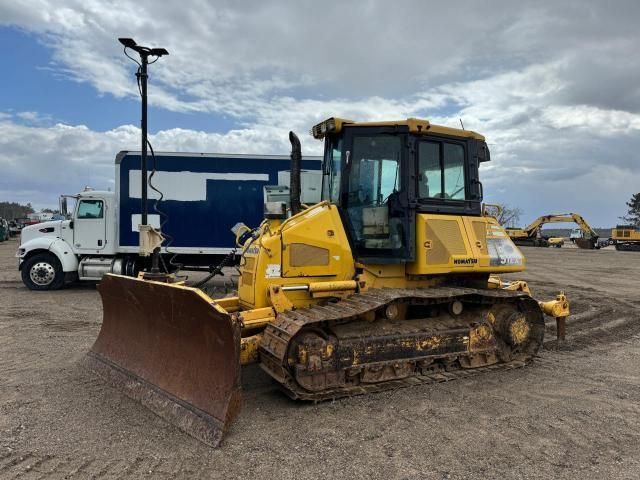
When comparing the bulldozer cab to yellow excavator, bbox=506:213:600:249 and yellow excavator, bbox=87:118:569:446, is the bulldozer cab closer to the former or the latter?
yellow excavator, bbox=87:118:569:446

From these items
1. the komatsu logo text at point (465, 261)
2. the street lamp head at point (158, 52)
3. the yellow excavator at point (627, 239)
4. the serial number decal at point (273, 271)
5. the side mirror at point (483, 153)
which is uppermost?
the street lamp head at point (158, 52)

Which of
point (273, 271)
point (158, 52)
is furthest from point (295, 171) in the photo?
point (158, 52)

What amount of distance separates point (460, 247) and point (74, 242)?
426 inches

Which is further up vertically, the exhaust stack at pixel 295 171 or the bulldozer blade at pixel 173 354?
the exhaust stack at pixel 295 171

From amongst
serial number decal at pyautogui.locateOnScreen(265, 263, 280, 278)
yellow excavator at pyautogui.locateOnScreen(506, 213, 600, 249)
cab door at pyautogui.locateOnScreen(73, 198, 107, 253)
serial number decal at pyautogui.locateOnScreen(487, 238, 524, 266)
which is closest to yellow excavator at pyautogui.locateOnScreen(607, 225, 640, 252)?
yellow excavator at pyautogui.locateOnScreen(506, 213, 600, 249)

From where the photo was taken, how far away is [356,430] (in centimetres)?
430

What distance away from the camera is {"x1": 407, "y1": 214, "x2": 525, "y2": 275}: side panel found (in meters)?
5.82

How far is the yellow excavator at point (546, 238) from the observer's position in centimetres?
4225

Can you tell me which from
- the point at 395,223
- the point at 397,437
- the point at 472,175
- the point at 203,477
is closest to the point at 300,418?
the point at 397,437

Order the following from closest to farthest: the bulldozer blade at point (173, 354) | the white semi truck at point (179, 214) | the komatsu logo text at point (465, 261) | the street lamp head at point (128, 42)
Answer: the bulldozer blade at point (173, 354) → the komatsu logo text at point (465, 261) → the street lamp head at point (128, 42) → the white semi truck at point (179, 214)

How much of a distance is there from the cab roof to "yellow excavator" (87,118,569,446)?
0.05 feet

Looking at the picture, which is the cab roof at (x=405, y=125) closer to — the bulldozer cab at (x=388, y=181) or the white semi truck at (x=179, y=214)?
the bulldozer cab at (x=388, y=181)

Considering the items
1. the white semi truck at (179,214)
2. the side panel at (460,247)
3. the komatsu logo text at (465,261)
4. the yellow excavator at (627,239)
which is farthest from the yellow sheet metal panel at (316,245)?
the yellow excavator at (627,239)

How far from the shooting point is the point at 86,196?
13070mm
